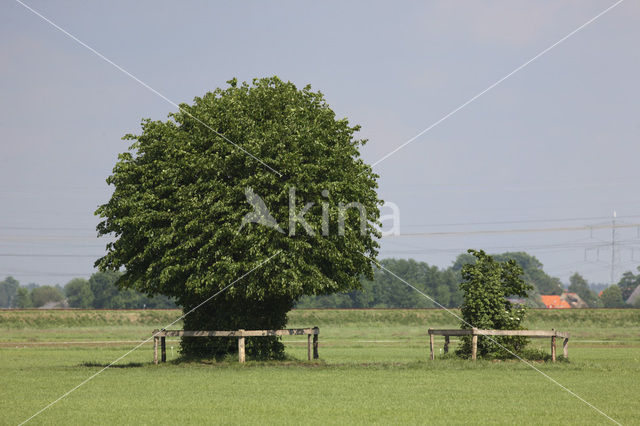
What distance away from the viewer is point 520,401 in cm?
2048

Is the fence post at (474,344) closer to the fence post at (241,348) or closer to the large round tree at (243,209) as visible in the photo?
the large round tree at (243,209)

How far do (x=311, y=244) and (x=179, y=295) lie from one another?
6901 mm

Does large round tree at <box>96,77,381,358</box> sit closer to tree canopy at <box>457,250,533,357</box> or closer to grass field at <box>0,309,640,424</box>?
grass field at <box>0,309,640,424</box>

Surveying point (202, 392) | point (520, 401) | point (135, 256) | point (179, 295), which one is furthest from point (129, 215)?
point (520, 401)

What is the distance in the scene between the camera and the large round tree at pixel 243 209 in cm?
3089

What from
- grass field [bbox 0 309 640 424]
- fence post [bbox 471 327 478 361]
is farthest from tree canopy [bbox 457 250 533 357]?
grass field [bbox 0 309 640 424]

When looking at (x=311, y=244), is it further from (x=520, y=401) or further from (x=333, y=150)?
(x=520, y=401)

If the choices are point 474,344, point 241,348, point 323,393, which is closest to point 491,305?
point 474,344

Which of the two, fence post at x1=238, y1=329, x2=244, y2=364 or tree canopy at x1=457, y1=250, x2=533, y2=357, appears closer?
tree canopy at x1=457, y1=250, x2=533, y2=357

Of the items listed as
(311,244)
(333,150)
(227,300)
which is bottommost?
(227,300)

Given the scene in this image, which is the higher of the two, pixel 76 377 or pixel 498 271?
pixel 498 271

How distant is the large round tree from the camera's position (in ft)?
101

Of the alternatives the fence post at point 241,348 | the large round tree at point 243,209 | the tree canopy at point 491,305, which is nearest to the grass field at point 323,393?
the fence post at point 241,348

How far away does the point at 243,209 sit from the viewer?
103ft
